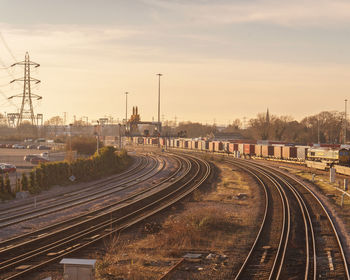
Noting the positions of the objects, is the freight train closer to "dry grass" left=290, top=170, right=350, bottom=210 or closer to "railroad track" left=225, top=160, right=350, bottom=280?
"dry grass" left=290, top=170, right=350, bottom=210

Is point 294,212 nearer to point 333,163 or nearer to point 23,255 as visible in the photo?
point 23,255

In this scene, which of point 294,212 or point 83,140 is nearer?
point 294,212

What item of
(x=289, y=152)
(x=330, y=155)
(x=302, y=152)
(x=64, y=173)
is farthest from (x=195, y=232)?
(x=289, y=152)

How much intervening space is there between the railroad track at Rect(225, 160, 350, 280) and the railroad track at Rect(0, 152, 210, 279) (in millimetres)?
7043

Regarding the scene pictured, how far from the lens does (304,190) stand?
32438 mm

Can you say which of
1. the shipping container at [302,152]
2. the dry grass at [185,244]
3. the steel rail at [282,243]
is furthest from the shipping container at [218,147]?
the dry grass at [185,244]

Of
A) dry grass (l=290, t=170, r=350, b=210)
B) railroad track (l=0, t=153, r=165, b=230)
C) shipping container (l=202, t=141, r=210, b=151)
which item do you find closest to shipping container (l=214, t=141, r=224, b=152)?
shipping container (l=202, t=141, r=210, b=151)

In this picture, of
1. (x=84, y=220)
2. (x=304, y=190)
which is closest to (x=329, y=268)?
(x=84, y=220)

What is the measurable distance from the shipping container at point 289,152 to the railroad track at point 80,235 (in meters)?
30.9

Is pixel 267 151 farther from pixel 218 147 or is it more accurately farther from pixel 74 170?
pixel 74 170

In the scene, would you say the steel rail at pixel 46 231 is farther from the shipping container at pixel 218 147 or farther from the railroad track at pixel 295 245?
the shipping container at pixel 218 147

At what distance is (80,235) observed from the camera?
61.5ft

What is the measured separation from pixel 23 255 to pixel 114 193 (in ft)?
58.9

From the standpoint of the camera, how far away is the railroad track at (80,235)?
1479cm
